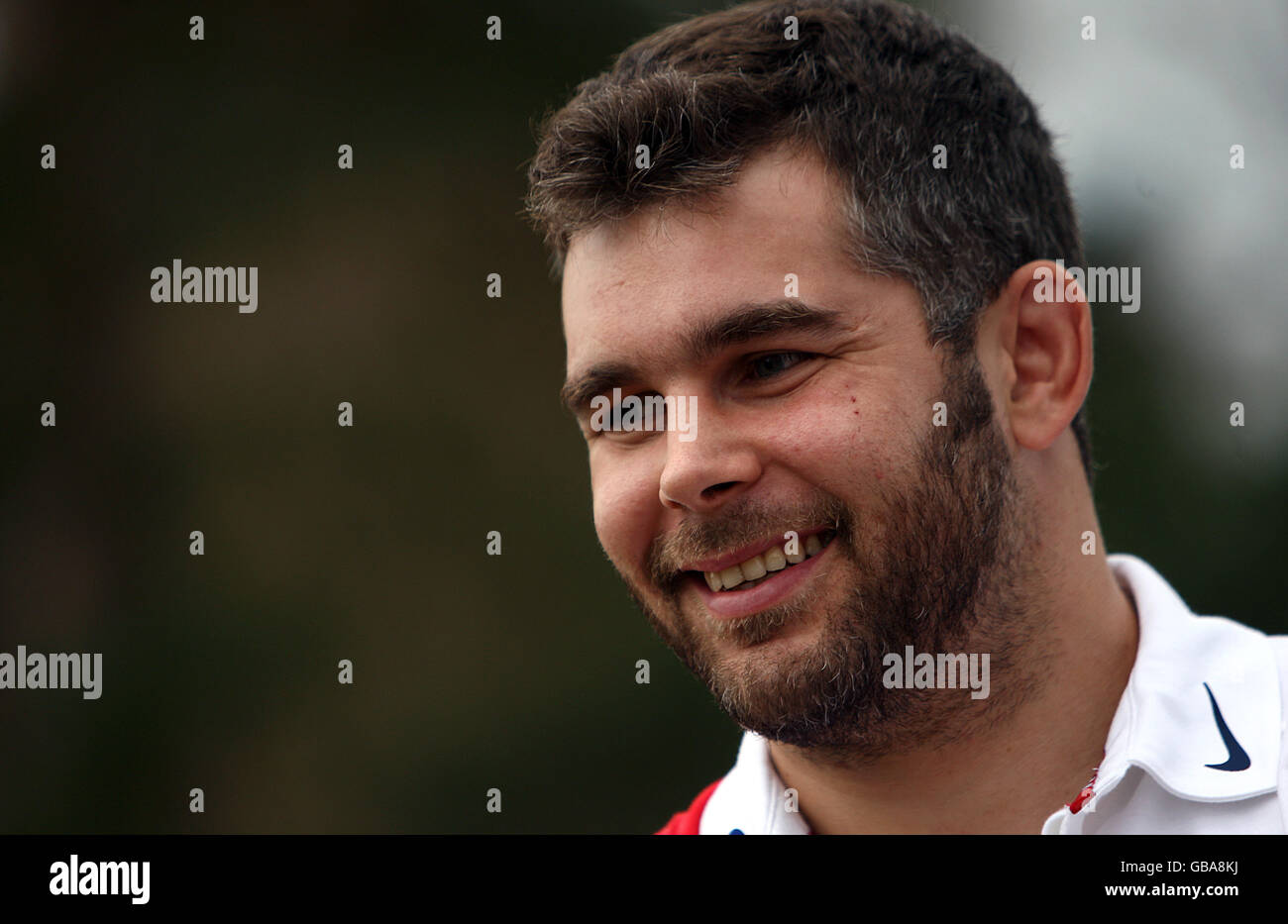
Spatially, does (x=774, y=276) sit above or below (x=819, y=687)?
above

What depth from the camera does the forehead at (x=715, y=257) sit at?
1921mm

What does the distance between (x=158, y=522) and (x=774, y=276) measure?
498cm

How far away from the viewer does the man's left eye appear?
1.94m

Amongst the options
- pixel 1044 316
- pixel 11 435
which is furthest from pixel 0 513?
pixel 1044 316

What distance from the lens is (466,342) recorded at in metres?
6.29

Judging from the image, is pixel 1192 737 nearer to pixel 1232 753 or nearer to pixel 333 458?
pixel 1232 753

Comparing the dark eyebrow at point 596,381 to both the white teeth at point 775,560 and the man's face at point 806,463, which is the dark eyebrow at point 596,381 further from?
the white teeth at point 775,560

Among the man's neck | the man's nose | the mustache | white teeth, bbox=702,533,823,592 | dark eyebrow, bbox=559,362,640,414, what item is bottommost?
the man's neck


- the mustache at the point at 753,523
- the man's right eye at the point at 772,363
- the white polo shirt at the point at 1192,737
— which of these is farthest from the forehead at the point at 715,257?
the white polo shirt at the point at 1192,737

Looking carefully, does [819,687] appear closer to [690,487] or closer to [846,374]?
[690,487]

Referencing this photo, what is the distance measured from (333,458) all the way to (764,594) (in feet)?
14.8

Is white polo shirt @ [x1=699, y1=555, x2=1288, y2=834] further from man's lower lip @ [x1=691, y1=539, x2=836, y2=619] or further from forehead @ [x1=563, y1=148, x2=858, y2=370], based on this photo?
forehead @ [x1=563, y1=148, x2=858, y2=370]

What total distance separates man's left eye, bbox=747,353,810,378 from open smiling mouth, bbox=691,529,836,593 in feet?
0.96

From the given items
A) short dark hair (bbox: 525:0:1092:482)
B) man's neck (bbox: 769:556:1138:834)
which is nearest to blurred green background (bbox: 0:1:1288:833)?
short dark hair (bbox: 525:0:1092:482)
